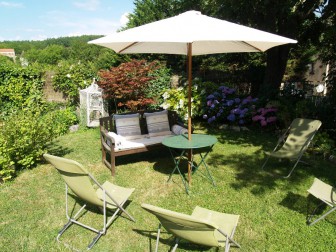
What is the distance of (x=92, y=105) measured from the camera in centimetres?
1001

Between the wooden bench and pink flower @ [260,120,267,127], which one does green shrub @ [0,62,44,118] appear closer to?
the wooden bench

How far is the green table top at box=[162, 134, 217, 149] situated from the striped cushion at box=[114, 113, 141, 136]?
164 cm

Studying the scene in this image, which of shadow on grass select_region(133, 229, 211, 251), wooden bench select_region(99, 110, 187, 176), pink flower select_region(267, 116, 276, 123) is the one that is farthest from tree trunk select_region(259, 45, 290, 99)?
shadow on grass select_region(133, 229, 211, 251)

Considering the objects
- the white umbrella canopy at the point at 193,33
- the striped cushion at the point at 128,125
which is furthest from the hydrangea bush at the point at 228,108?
the white umbrella canopy at the point at 193,33

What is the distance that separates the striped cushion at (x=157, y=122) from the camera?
683cm

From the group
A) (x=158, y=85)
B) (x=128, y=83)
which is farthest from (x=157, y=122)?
(x=158, y=85)

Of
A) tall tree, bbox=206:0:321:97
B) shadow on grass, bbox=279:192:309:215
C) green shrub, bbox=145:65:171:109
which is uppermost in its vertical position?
tall tree, bbox=206:0:321:97

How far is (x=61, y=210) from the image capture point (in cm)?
447

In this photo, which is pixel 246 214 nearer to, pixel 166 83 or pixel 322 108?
pixel 322 108

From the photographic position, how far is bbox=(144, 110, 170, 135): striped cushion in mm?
6828

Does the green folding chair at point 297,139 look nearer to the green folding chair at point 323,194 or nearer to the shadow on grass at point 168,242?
the green folding chair at point 323,194

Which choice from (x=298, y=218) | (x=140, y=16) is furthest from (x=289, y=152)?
(x=140, y=16)

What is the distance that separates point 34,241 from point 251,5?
8.83 metres

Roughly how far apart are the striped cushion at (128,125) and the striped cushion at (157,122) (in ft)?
0.85
